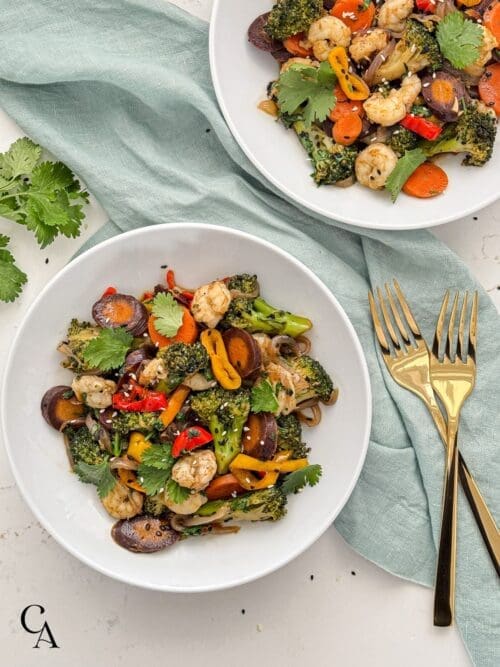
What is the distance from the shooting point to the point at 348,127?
252cm

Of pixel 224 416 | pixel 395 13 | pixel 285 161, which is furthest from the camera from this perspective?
pixel 285 161

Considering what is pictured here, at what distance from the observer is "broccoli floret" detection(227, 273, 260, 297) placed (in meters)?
2.46

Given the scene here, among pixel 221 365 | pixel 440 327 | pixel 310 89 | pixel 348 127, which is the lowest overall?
pixel 440 327

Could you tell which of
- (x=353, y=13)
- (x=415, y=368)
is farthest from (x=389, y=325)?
(x=353, y=13)

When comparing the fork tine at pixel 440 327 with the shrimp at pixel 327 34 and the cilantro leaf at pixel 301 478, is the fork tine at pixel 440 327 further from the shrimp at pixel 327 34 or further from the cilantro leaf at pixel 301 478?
the shrimp at pixel 327 34

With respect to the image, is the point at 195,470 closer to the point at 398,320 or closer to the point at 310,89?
the point at 398,320

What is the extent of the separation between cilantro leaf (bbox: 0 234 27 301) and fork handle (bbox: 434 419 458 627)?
72.5 inches

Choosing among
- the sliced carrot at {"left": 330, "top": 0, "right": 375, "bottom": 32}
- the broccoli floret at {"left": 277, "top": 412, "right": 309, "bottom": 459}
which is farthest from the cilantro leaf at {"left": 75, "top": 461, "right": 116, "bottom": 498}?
the sliced carrot at {"left": 330, "top": 0, "right": 375, "bottom": 32}

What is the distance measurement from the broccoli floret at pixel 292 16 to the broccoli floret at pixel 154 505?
182 cm

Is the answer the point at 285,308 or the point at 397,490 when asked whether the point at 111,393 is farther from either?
the point at 397,490

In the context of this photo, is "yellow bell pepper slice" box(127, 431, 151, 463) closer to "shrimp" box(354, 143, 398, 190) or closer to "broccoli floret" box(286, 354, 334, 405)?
"broccoli floret" box(286, 354, 334, 405)

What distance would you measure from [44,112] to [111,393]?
3.91ft

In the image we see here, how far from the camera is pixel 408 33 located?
2.46 meters

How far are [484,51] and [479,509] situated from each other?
1.81 m
